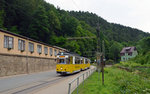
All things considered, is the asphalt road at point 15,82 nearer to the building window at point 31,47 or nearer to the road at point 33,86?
the road at point 33,86

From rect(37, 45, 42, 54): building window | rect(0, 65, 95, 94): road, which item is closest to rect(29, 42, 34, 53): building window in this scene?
rect(37, 45, 42, 54): building window

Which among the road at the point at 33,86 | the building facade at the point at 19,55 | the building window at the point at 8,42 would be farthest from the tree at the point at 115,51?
the road at the point at 33,86

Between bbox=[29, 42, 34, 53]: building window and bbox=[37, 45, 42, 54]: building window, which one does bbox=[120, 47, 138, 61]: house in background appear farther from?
bbox=[29, 42, 34, 53]: building window

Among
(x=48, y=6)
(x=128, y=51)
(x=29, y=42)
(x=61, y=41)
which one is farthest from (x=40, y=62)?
(x=128, y=51)

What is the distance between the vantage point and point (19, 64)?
28.6m

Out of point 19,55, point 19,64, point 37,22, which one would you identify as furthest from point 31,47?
point 37,22

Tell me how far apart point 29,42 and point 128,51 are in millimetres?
74121

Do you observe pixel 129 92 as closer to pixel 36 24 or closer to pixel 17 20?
pixel 36 24

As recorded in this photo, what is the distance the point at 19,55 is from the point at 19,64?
59.3 inches

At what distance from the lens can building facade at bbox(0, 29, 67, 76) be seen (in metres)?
25.4

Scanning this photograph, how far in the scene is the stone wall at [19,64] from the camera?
2470 cm

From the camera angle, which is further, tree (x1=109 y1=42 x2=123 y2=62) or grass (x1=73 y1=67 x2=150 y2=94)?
tree (x1=109 y1=42 x2=123 y2=62)

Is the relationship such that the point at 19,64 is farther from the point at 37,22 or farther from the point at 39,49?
the point at 37,22

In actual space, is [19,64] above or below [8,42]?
below
